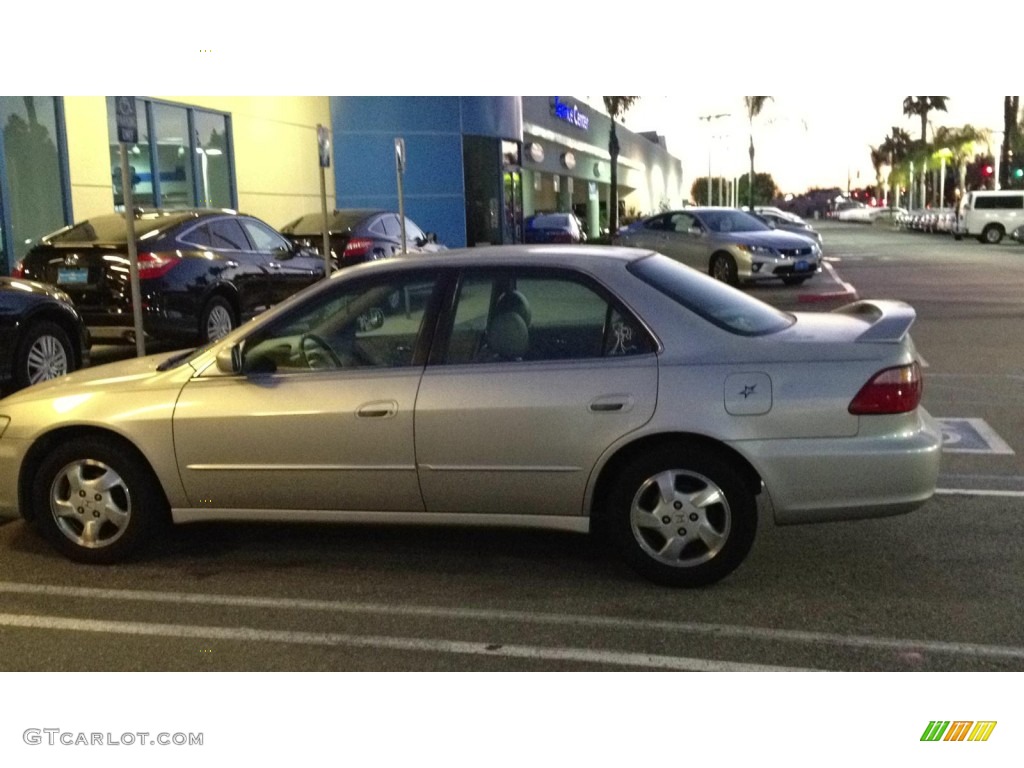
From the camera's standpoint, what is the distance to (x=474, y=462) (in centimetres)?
484

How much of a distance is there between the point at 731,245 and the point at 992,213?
24.8 m

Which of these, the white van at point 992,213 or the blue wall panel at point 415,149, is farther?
the white van at point 992,213

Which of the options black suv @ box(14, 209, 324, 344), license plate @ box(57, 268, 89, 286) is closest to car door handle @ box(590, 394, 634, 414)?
black suv @ box(14, 209, 324, 344)

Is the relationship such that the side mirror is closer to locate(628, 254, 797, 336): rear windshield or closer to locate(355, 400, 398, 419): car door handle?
locate(355, 400, 398, 419): car door handle

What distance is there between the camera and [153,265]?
1080cm

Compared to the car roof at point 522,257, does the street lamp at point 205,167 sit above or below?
above

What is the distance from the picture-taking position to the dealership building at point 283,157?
14805mm

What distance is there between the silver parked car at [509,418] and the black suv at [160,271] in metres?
5.47

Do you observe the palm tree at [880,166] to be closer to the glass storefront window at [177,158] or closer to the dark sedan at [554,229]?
the dark sedan at [554,229]

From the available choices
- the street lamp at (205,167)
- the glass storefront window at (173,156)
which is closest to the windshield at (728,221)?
the street lamp at (205,167)

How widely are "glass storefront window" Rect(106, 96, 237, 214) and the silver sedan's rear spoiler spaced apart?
12.7 meters
